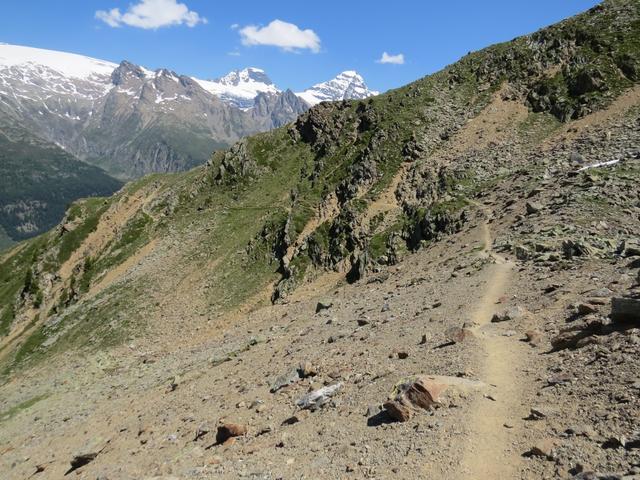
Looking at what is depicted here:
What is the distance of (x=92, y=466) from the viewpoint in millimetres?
25109

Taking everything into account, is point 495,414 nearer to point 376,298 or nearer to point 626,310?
point 626,310

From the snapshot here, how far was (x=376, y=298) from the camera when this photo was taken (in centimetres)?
3931

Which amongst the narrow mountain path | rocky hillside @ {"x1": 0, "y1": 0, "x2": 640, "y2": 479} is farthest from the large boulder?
the narrow mountain path

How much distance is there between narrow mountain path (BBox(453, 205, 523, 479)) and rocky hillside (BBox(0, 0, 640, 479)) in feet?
0.27

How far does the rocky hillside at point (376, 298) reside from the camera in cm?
1603

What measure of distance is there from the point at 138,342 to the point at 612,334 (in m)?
54.2

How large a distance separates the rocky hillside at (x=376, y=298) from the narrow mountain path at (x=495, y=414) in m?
0.08

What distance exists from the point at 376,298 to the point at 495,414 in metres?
23.8

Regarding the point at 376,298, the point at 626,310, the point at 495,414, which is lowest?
the point at 376,298

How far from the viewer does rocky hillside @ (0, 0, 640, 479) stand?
52.6ft

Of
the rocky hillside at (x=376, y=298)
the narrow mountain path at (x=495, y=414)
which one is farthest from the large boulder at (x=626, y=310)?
the narrow mountain path at (x=495, y=414)

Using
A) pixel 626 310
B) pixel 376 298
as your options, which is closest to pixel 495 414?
pixel 626 310

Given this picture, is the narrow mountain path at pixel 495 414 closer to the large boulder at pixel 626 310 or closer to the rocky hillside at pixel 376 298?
the rocky hillside at pixel 376 298

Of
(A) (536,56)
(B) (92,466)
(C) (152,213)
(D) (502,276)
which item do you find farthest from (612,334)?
(C) (152,213)
